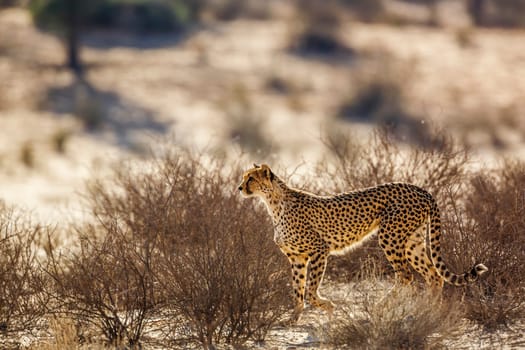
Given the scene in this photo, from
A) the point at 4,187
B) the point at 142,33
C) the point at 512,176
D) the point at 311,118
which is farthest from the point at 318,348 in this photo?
the point at 142,33

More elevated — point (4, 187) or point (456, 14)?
point (456, 14)

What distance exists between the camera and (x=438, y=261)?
8375mm

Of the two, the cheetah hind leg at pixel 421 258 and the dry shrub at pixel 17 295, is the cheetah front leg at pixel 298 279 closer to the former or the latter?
the cheetah hind leg at pixel 421 258

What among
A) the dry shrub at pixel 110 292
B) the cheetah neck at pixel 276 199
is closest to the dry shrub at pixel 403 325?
the cheetah neck at pixel 276 199

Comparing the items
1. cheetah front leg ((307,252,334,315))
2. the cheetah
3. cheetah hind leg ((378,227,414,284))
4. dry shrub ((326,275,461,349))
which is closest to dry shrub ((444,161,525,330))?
the cheetah

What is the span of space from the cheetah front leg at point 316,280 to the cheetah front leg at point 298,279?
0.17 feet

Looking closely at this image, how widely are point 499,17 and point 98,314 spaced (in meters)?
28.3

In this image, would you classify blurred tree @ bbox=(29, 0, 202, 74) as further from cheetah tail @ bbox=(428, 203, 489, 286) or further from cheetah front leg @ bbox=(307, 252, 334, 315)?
cheetah tail @ bbox=(428, 203, 489, 286)

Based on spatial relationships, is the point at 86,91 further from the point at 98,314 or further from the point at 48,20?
the point at 98,314

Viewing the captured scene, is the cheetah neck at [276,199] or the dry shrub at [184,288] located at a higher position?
the cheetah neck at [276,199]

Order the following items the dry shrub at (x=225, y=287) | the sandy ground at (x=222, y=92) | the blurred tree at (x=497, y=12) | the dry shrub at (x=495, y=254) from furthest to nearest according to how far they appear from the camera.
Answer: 1. the blurred tree at (x=497, y=12)
2. the sandy ground at (x=222, y=92)
3. the dry shrub at (x=495, y=254)
4. the dry shrub at (x=225, y=287)

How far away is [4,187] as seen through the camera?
17.4 metres

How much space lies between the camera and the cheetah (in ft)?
27.7

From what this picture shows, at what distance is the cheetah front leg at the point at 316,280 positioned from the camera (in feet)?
27.7
